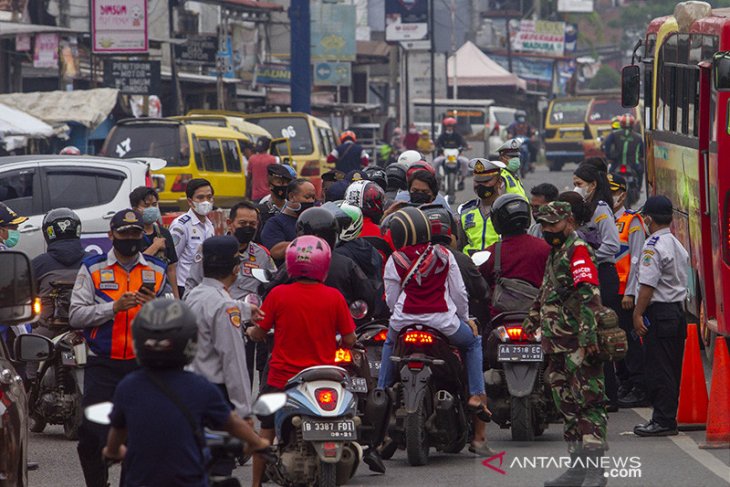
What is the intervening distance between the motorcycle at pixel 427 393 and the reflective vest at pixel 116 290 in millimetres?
1749

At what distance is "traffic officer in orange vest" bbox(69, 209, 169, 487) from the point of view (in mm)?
8172

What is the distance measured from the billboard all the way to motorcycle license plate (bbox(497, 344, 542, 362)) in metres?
50.2

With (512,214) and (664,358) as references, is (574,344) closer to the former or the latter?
(512,214)

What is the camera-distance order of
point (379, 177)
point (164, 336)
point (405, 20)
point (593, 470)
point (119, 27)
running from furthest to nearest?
point (405, 20), point (119, 27), point (379, 177), point (593, 470), point (164, 336)

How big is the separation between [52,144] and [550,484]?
80.8 feet

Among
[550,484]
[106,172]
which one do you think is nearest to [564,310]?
[550,484]

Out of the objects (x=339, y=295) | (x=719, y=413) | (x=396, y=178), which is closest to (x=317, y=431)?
(x=339, y=295)

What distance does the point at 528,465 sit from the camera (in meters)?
9.67

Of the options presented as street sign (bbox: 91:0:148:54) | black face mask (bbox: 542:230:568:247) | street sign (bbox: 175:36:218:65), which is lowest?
black face mask (bbox: 542:230:568:247)

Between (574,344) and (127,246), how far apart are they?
8.22ft

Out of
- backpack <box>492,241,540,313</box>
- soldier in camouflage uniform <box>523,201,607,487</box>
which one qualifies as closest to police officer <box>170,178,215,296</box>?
backpack <box>492,241,540,313</box>

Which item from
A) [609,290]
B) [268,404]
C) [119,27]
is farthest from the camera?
[119,27]

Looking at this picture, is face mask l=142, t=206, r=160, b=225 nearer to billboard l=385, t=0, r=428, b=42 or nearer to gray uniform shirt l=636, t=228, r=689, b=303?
gray uniform shirt l=636, t=228, r=689, b=303

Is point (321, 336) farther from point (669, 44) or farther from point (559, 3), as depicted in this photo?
point (559, 3)
